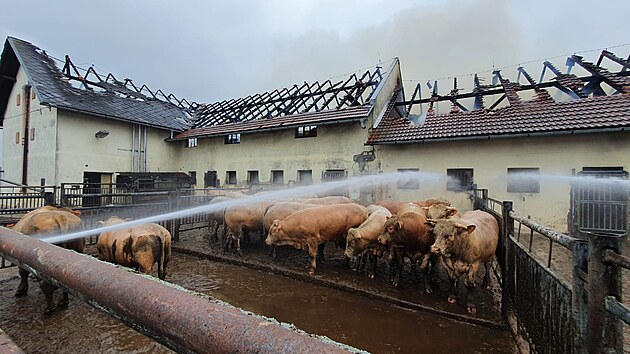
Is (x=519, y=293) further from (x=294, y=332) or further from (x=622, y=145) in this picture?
(x=622, y=145)

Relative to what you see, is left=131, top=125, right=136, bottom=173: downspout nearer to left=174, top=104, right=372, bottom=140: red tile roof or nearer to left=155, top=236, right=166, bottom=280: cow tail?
left=174, top=104, right=372, bottom=140: red tile roof

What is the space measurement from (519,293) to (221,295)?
16.6ft

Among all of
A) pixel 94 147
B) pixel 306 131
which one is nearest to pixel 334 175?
pixel 306 131

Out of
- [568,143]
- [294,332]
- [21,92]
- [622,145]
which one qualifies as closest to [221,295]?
[294,332]

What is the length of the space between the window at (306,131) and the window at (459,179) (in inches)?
300

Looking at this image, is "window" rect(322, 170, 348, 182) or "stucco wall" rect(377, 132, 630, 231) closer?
"stucco wall" rect(377, 132, 630, 231)

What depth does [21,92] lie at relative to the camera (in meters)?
21.1

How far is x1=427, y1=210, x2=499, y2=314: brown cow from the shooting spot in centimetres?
505

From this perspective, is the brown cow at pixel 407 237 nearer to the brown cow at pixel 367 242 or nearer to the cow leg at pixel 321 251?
the brown cow at pixel 367 242

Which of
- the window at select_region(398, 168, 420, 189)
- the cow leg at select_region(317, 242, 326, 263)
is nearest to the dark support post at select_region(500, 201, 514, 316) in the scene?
the cow leg at select_region(317, 242, 326, 263)

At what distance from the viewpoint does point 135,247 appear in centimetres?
532

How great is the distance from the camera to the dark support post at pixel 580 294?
2.14 m

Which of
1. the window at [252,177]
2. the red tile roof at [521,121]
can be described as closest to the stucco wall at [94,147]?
the window at [252,177]

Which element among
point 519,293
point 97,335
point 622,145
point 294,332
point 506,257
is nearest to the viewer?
point 294,332
